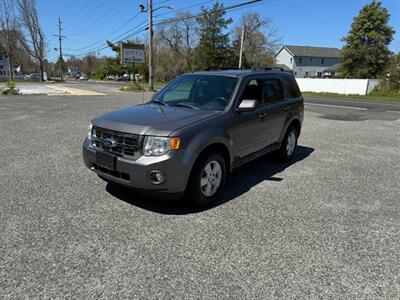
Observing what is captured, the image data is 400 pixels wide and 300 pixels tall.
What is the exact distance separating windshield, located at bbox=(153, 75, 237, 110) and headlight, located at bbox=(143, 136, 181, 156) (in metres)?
1.04

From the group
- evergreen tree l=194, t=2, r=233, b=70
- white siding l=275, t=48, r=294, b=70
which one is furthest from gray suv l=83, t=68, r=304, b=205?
white siding l=275, t=48, r=294, b=70

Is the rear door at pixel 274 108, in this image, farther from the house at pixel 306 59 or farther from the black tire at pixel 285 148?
the house at pixel 306 59

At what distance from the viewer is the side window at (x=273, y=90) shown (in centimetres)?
491

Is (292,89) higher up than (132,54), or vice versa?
(132,54)

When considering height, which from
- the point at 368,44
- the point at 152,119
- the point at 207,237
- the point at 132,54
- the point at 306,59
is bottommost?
the point at 207,237

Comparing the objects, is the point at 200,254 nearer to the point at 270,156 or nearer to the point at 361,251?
the point at 361,251

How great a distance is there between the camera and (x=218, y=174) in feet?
12.6

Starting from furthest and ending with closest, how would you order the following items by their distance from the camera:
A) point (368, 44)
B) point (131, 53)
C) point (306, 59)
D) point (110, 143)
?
point (306, 59) → point (368, 44) → point (131, 53) → point (110, 143)

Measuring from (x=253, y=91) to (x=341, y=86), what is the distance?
1189 inches

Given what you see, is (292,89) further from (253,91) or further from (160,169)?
(160,169)

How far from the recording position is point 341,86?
100 feet

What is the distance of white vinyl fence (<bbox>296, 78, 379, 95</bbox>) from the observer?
2866 centimetres

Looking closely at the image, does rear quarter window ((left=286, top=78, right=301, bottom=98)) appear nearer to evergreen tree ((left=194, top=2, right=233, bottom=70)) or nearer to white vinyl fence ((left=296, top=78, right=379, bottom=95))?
white vinyl fence ((left=296, top=78, right=379, bottom=95))

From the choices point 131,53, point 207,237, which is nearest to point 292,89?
point 207,237
